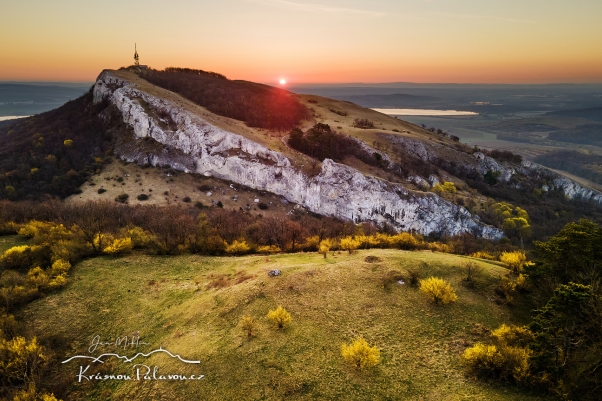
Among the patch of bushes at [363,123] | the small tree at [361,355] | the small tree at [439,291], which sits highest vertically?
the patch of bushes at [363,123]

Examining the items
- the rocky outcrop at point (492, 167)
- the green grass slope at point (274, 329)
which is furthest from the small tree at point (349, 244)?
the rocky outcrop at point (492, 167)

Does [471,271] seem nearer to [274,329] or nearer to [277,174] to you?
[274,329]

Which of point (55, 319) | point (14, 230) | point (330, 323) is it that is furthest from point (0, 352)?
point (14, 230)

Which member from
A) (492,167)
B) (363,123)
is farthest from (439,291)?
(363,123)

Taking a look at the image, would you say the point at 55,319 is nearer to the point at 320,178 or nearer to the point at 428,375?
the point at 428,375
